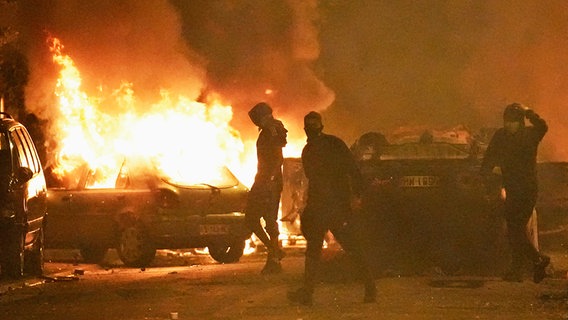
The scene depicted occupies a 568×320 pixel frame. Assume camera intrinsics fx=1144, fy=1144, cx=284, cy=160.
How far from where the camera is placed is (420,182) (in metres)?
12.6

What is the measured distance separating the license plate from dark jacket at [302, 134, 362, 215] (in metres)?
4.70

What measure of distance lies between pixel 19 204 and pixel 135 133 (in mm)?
4467

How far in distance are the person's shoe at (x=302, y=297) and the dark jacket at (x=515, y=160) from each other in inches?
113

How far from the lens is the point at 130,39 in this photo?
20.3m

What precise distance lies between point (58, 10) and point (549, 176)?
885 cm

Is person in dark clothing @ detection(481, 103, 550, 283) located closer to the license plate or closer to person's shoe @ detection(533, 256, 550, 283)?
person's shoe @ detection(533, 256, 550, 283)

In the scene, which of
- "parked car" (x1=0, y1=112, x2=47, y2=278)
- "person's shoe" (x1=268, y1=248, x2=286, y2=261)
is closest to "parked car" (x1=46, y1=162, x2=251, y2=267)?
"parked car" (x1=0, y1=112, x2=47, y2=278)

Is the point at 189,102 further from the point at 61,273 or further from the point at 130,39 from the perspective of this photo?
the point at 61,273

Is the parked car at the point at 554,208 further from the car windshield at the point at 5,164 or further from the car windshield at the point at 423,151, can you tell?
the car windshield at the point at 5,164

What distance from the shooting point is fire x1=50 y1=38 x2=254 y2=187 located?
52.7ft

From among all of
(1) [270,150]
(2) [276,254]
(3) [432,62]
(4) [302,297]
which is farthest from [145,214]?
(3) [432,62]

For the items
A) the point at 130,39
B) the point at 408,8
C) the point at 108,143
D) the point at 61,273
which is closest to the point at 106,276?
the point at 61,273

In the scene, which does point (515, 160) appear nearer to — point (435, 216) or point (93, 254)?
point (435, 216)

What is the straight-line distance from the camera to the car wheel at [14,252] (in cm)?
1291
